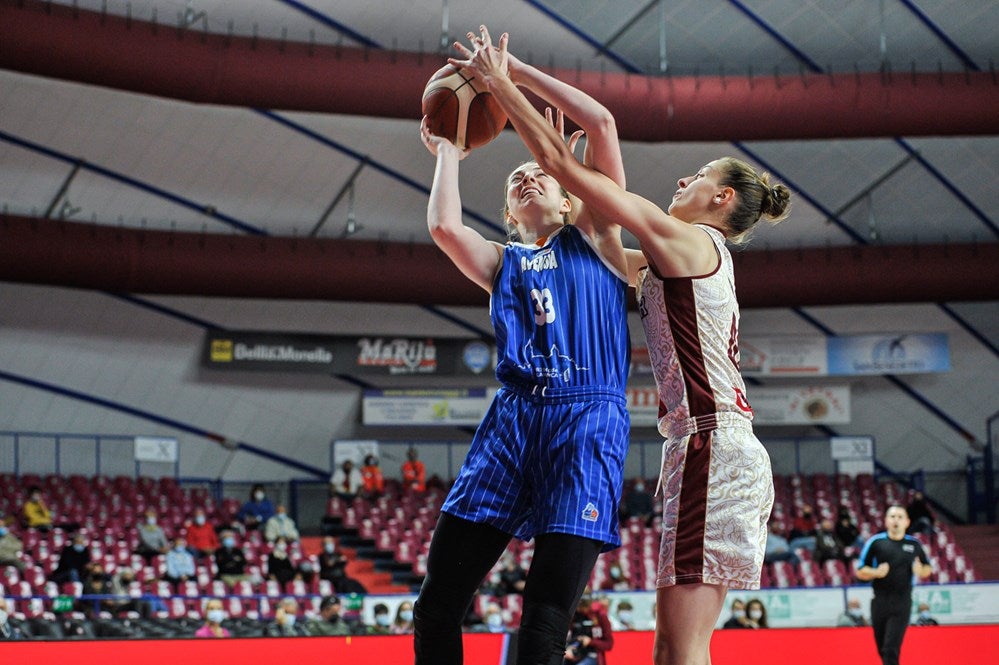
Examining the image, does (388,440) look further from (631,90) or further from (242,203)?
(631,90)

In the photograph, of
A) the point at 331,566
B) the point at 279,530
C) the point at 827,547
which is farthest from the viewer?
the point at 279,530

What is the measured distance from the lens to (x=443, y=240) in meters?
4.20

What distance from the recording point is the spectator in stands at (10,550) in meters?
16.1

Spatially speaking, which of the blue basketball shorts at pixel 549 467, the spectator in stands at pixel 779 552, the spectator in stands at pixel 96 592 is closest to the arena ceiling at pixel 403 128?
the spectator in stands at pixel 779 552

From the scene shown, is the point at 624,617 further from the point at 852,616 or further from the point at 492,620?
the point at 852,616

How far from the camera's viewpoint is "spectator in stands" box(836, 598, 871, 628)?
14930 mm

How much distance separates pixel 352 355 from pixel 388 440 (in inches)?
Answer: 94.0

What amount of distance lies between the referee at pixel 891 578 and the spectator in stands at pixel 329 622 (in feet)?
20.8

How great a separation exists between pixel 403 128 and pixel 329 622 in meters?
11.4

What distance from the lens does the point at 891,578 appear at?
9898mm

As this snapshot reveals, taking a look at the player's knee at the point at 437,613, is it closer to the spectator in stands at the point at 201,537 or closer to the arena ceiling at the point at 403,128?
the arena ceiling at the point at 403,128

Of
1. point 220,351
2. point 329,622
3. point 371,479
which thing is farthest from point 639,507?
point 329,622

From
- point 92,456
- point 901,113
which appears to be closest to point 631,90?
point 901,113

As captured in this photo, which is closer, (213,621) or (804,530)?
(213,621)
